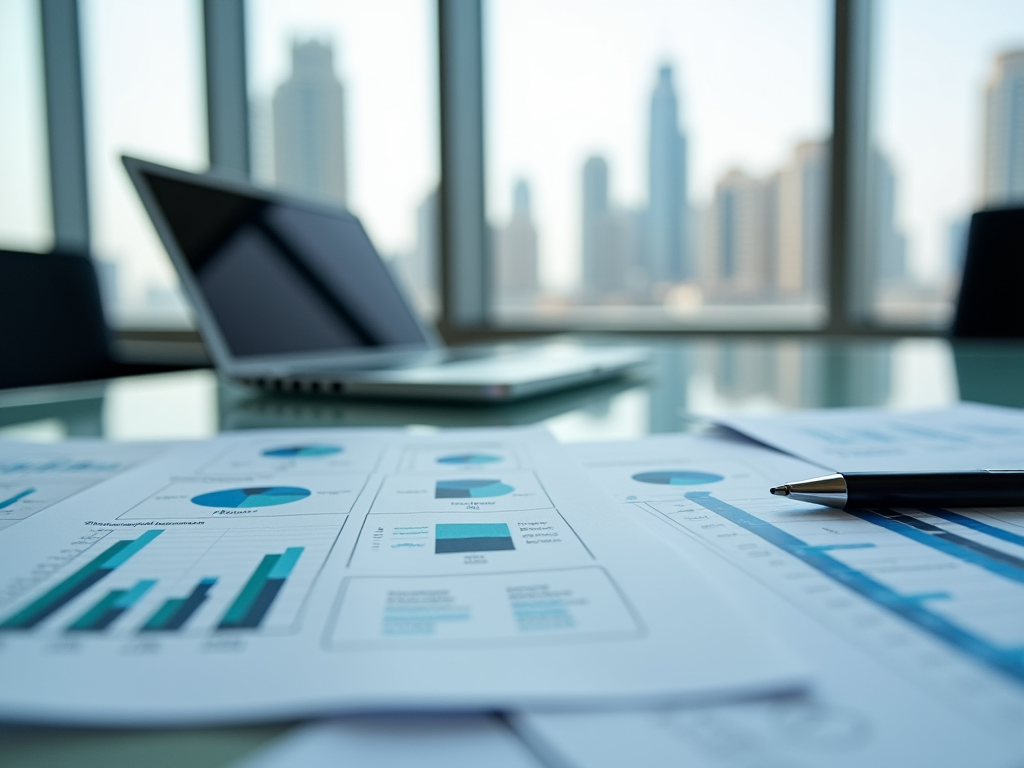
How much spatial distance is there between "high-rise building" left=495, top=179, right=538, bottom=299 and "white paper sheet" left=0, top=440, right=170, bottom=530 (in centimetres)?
247

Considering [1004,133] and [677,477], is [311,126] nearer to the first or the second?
[1004,133]

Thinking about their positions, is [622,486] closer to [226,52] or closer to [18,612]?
[18,612]

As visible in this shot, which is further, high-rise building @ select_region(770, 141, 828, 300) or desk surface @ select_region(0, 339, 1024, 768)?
high-rise building @ select_region(770, 141, 828, 300)

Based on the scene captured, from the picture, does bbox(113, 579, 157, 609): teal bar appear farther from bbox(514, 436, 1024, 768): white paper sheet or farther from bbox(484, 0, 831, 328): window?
bbox(484, 0, 831, 328): window

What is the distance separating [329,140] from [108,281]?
1186 millimetres

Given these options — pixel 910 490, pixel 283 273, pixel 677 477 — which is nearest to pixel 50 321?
pixel 283 273

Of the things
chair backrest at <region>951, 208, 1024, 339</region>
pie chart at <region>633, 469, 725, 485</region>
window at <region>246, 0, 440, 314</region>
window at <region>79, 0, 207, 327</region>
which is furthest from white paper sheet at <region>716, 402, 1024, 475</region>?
window at <region>79, 0, 207, 327</region>

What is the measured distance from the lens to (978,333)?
1.53 metres

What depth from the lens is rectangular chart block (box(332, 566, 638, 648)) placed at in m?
0.20

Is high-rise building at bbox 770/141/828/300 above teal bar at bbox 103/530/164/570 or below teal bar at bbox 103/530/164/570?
above

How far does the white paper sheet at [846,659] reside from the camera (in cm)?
15

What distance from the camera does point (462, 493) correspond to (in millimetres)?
362

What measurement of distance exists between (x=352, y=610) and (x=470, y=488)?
155 millimetres

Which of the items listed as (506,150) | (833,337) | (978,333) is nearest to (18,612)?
(978,333)
